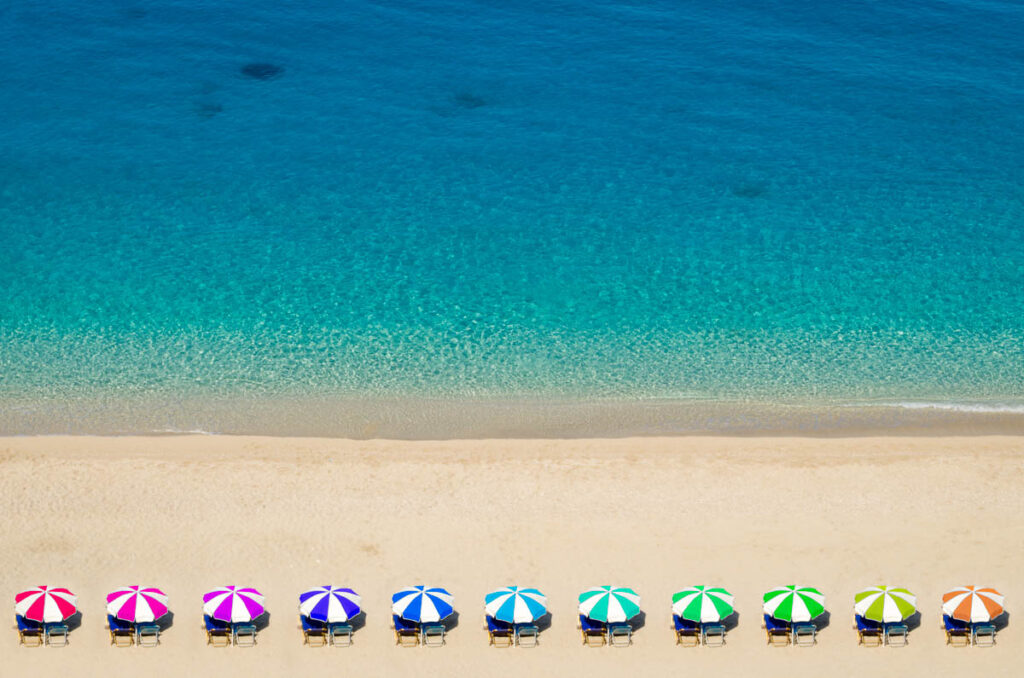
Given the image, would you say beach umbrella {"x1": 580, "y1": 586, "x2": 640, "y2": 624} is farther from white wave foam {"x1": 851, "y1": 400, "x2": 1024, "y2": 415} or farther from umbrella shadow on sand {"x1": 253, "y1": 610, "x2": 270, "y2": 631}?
white wave foam {"x1": 851, "y1": 400, "x2": 1024, "y2": 415}

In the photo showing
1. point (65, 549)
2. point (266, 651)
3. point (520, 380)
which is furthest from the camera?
point (520, 380)

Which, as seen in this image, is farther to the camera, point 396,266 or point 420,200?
point 420,200

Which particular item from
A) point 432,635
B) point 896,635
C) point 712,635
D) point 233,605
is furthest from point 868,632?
point 233,605

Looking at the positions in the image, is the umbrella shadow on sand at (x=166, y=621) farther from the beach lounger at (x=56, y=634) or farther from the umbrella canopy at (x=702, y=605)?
the umbrella canopy at (x=702, y=605)

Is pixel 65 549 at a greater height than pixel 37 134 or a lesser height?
lesser

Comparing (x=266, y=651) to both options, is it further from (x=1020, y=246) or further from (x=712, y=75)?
(x=712, y=75)

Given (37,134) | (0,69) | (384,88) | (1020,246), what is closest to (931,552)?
(1020,246)
